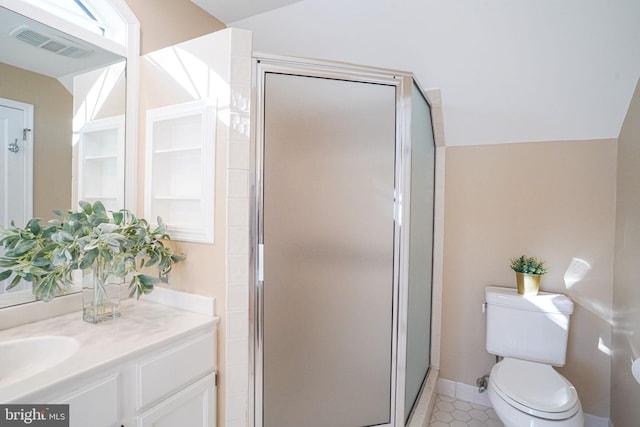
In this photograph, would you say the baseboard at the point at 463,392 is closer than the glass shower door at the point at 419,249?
No

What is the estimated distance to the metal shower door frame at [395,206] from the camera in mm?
1378

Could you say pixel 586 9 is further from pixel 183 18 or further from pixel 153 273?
pixel 153 273

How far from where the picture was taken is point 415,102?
5.47 ft

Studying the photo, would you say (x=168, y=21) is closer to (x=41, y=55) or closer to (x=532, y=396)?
(x=41, y=55)

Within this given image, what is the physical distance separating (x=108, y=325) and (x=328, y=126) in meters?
1.30

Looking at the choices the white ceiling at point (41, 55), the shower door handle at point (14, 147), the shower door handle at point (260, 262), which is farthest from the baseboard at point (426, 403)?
the white ceiling at point (41, 55)

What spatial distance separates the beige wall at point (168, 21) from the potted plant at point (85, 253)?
105 centimetres

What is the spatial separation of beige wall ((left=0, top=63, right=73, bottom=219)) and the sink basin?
56cm

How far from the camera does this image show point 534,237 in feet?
6.77

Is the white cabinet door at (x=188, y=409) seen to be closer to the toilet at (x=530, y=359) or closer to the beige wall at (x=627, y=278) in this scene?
the toilet at (x=530, y=359)

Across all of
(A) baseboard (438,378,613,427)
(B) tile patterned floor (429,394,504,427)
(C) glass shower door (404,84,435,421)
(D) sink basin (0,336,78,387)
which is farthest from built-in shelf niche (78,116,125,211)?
(A) baseboard (438,378,613,427)

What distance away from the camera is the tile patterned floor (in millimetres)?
1979

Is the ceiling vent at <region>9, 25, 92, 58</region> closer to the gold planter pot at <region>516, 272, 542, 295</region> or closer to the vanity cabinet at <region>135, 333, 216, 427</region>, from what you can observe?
the vanity cabinet at <region>135, 333, 216, 427</region>

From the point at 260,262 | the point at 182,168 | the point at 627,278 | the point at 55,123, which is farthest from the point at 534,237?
the point at 55,123
